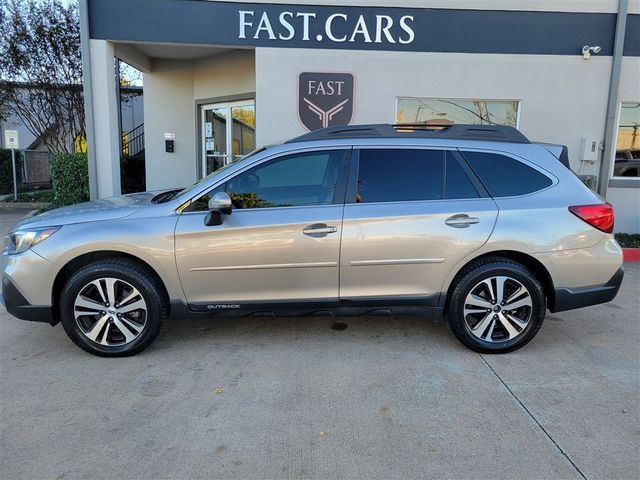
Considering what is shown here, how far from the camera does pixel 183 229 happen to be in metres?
3.81

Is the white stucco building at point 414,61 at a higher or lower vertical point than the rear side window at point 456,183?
higher

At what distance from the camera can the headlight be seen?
150 inches

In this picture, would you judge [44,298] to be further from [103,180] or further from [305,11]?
[305,11]

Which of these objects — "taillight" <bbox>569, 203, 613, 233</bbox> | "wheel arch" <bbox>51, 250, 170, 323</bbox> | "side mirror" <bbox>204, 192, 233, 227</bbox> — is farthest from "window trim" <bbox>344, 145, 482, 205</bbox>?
"wheel arch" <bbox>51, 250, 170, 323</bbox>

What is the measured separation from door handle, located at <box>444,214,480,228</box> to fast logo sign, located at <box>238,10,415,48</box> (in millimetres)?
5034

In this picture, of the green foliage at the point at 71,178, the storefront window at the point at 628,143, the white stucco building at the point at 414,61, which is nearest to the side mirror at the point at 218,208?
the white stucco building at the point at 414,61

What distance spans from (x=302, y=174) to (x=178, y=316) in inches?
60.5

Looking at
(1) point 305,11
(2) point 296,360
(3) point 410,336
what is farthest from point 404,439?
(1) point 305,11

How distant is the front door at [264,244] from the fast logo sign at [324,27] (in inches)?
185

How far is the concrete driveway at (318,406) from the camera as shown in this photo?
2.68 m

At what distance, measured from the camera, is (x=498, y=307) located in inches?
159

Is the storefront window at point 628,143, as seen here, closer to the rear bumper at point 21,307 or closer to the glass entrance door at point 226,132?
the glass entrance door at point 226,132

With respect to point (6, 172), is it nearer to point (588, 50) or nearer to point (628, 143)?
point (588, 50)

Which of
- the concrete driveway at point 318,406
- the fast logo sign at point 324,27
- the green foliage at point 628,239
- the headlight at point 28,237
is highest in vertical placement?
the fast logo sign at point 324,27
